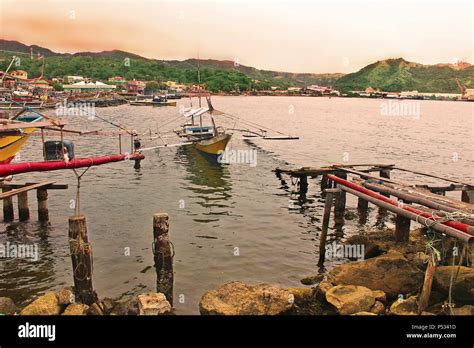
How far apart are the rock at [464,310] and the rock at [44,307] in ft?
38.5

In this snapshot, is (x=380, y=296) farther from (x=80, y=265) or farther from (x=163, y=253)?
(x=80, y=265)

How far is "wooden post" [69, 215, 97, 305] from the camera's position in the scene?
1408 cm

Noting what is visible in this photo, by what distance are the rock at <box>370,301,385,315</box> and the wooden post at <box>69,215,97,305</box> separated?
906 centimetres

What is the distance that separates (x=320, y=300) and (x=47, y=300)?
A: 8.77 metres

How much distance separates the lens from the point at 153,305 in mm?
13094

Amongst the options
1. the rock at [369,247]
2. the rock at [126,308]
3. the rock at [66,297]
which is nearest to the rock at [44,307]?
the rock at [66,297]

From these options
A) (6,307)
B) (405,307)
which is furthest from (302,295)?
(6,307)

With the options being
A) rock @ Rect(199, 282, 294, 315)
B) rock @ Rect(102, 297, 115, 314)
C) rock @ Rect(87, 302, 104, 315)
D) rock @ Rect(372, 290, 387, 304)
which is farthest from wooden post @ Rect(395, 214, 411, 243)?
rock @ Rect(87, 302, 104, 315)

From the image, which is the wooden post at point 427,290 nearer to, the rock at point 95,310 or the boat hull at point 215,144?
the rock at point 95,310

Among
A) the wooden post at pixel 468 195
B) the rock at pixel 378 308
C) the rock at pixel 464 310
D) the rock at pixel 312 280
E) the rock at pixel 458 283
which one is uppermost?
the wooden post at pixel 468 195

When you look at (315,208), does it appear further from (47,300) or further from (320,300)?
(47,300)

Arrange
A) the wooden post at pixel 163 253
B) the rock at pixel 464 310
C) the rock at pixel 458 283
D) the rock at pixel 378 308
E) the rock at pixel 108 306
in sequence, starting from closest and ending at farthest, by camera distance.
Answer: the rock at pixel 464 310, the rock at pixel 458 283, the rock at pixel 378 308, the rock at pixel 108 306, the wooden post at pixel 163 253

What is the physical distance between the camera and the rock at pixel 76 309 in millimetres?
12977
